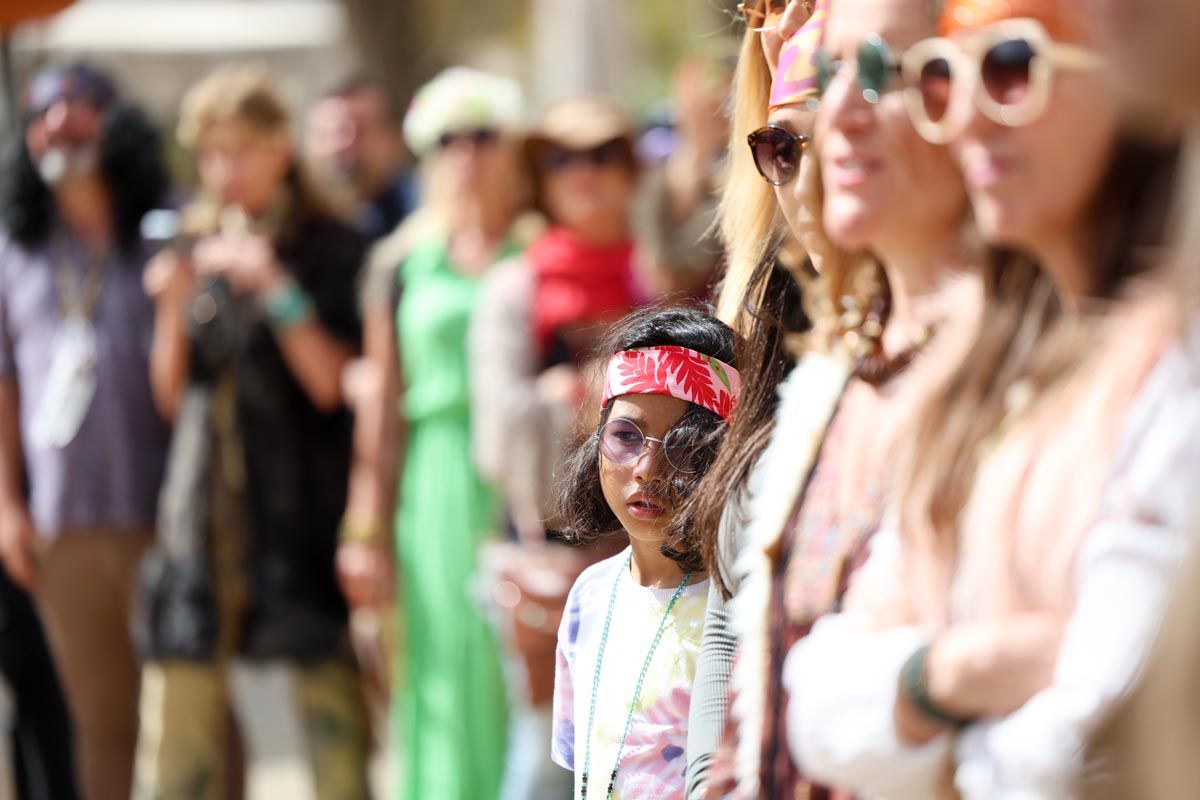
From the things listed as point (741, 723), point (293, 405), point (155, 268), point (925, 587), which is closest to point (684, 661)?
point (741, 723)

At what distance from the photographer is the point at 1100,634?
4.09 ft

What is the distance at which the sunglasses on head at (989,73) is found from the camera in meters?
1.36

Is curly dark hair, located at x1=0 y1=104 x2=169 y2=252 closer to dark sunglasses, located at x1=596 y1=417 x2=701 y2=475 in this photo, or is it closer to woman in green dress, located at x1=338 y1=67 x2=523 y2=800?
woman in green dress, located at x1=338 y1=67 x2=523 y2=800

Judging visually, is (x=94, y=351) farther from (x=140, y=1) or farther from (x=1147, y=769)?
A: (x=140, y=1)

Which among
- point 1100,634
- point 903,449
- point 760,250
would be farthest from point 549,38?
point 1100,634

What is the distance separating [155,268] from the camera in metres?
4.81

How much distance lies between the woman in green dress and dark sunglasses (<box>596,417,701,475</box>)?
2.86 metres

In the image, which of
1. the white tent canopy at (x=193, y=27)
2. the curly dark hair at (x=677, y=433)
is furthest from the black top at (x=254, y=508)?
the white tent canopy at (x=193, y=27)

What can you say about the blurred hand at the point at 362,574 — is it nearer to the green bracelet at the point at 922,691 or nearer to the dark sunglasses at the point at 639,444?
the dark sunglasses at the point at 639,444

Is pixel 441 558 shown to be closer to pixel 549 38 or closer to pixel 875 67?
pixel 875 67

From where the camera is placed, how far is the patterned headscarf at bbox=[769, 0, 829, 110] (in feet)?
5.47

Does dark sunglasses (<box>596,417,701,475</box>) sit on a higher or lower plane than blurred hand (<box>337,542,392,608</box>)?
higher

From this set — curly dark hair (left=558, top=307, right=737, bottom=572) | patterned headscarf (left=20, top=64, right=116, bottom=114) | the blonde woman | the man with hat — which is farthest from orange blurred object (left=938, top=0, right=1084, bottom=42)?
patterned headscarf (left=20, top=64, right=116, bottom=114)

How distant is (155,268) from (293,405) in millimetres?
558
